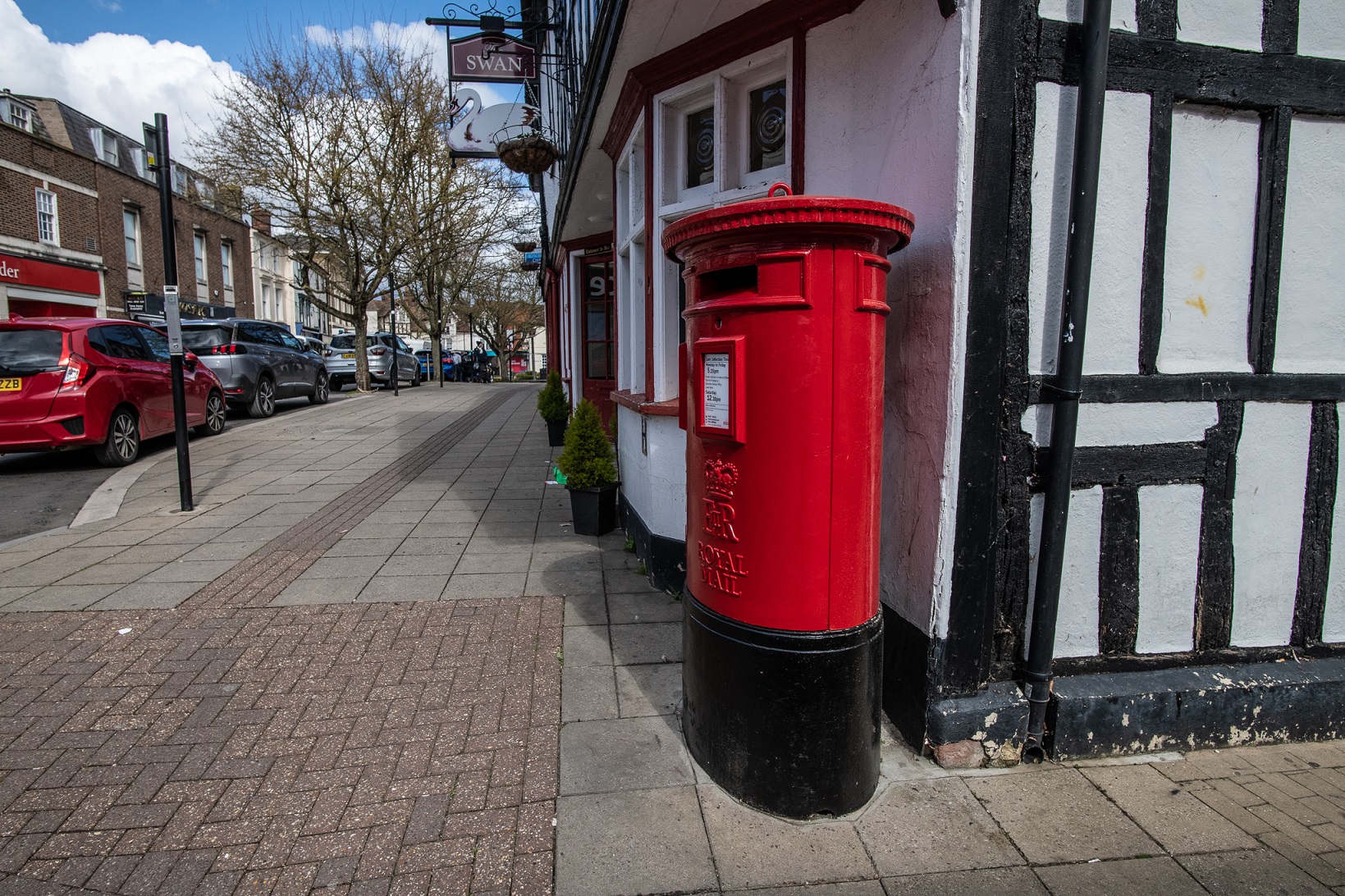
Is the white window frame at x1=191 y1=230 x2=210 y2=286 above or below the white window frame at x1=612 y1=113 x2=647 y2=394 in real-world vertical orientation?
above

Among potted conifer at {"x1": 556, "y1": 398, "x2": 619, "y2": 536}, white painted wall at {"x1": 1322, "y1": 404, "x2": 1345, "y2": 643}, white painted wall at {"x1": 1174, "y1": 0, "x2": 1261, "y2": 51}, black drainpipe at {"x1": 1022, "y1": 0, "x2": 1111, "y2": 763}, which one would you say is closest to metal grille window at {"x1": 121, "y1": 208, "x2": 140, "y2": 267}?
potted conifer at {"x1": 556, "y1": 398, "x2": 619, "y2": 536}

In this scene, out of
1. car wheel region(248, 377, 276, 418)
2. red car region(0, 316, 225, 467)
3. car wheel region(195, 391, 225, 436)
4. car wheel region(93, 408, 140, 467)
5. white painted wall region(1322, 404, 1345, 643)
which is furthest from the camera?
car wheel region(248, 377, 276, 418)

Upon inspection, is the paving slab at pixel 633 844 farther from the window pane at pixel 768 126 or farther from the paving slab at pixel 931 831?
the window pane at pixel 768 126

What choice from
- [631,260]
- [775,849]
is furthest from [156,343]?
[775,849]

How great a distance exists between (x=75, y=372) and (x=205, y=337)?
5419 millimetres

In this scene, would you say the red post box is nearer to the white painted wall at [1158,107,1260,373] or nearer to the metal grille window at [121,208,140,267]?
the white painted wall at [1158,107,1260,373]

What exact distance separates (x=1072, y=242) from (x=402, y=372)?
2702cm

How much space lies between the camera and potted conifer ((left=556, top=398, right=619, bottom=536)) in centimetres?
562

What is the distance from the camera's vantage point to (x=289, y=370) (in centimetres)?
1466

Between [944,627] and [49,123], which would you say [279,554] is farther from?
[49,123]

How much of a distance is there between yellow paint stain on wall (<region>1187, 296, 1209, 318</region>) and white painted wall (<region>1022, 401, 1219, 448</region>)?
344 millimetres

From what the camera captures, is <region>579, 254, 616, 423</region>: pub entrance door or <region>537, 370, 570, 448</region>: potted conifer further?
<region>537, 370, 570, 448</region>: potted conifer

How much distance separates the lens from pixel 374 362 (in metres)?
24.6

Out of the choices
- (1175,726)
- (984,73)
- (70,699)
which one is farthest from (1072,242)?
(70,699)
